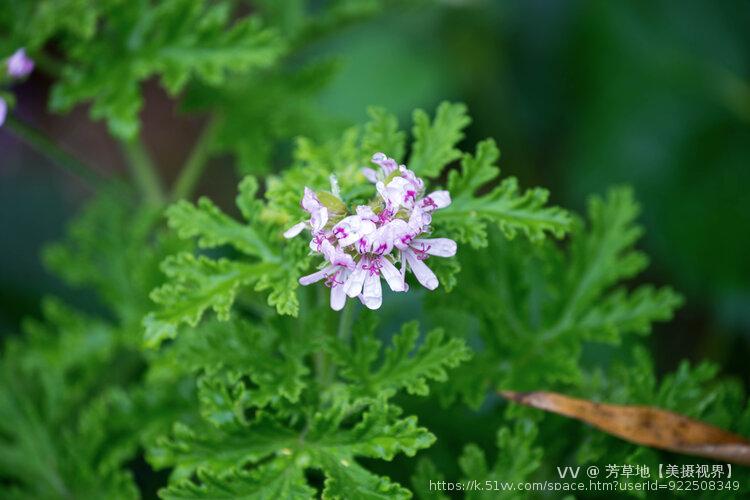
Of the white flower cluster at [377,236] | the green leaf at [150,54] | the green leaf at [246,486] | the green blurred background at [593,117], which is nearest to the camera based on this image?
the white flower cluster at [377,236]

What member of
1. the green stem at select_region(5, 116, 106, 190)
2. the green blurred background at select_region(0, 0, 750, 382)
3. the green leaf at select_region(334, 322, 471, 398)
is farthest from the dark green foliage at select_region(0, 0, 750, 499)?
the green blurred background at select_region(0, 0, 750, 382)

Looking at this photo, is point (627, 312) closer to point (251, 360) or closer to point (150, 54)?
point (251, 360)

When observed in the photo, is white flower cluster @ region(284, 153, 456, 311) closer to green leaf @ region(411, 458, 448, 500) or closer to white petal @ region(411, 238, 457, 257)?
white petal @ region(411, 238, 457, 257)

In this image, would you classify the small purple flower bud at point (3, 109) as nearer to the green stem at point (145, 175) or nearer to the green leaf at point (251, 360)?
the green stem at point (145, 175)

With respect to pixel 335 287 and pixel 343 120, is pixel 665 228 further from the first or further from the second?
pixel 335 287

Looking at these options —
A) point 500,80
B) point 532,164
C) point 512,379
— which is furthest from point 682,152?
point 512,379

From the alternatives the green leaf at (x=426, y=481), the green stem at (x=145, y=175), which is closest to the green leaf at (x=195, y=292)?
the green leaf at (x=426, y=481)

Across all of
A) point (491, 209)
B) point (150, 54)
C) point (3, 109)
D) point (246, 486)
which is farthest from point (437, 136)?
point (3, 109)

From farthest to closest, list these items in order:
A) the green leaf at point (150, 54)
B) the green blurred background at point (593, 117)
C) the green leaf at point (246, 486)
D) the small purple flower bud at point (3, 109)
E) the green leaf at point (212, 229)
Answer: the green blurred background at point (593, 117) < the green leaf at point (150, 54) < the small purple flower bud at point (3, 109) < the green leaf at point (212, 229) < the green leaf at point (246, 486)
